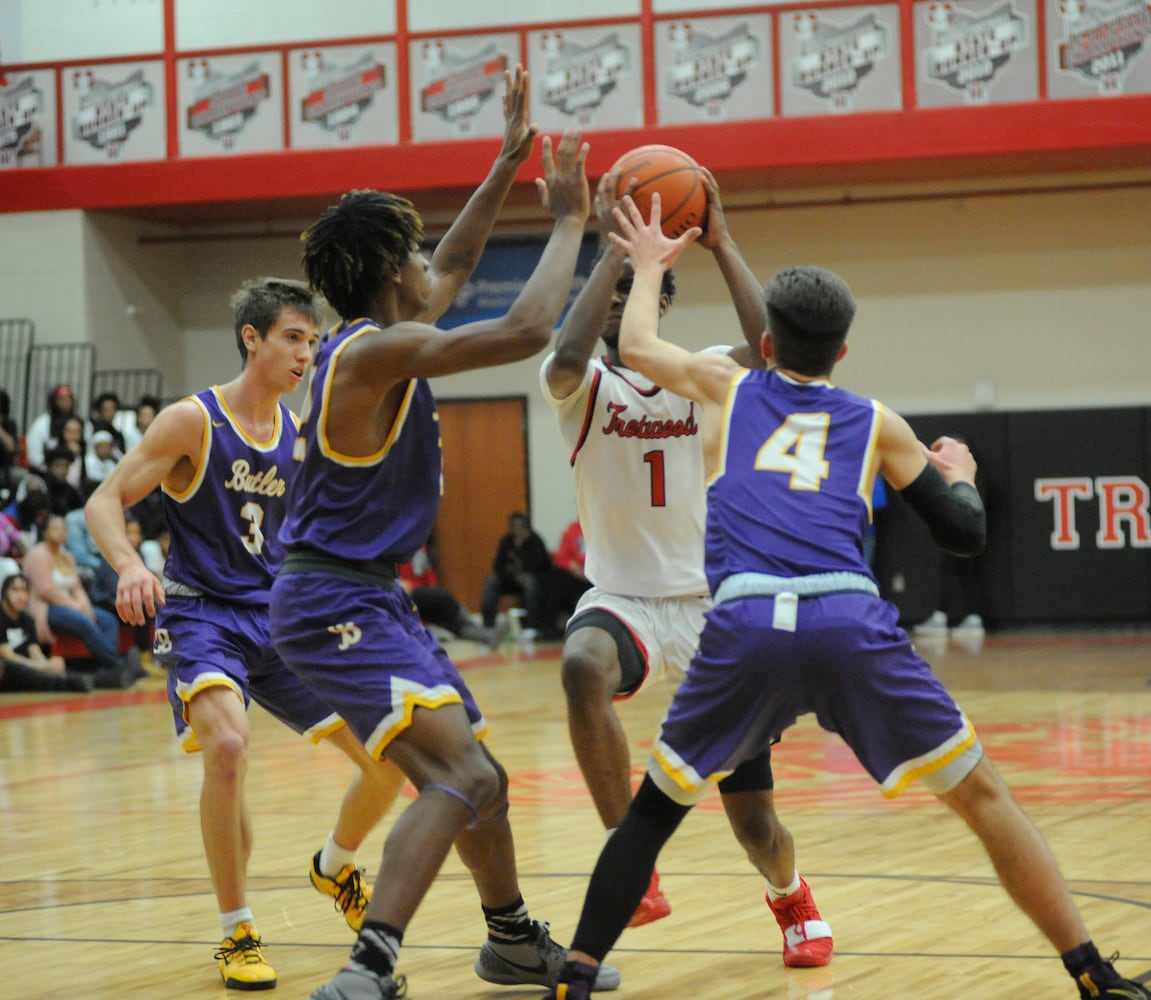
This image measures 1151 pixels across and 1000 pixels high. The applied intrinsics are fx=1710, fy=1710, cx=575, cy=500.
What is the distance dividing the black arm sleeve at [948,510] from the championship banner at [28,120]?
16.3m

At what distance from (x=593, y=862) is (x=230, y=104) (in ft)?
44.4

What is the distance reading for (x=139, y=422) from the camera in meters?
16.6

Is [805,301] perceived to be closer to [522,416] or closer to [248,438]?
[248,438]

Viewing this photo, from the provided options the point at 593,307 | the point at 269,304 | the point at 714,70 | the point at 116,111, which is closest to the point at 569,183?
the point at 593,307

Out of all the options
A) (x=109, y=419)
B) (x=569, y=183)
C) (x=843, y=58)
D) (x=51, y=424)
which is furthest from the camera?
(x=51, y=424)

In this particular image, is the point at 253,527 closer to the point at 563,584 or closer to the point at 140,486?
the point at 140,486

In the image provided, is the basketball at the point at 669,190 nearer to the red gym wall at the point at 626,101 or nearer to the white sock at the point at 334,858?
the white sock at the point at 334,858

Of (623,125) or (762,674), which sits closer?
(762,674)

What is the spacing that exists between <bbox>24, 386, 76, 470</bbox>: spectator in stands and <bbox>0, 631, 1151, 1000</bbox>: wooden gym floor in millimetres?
6249

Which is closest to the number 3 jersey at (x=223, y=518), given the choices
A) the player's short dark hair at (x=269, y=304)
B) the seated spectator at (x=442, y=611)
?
the player's short dark hair at (x=269, y=304)

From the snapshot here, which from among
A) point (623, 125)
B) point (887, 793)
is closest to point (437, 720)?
point (887, 793)

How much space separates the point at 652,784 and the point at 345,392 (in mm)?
1138

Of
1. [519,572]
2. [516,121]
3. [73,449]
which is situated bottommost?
[519,572]

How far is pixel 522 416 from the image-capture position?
19812 mm
